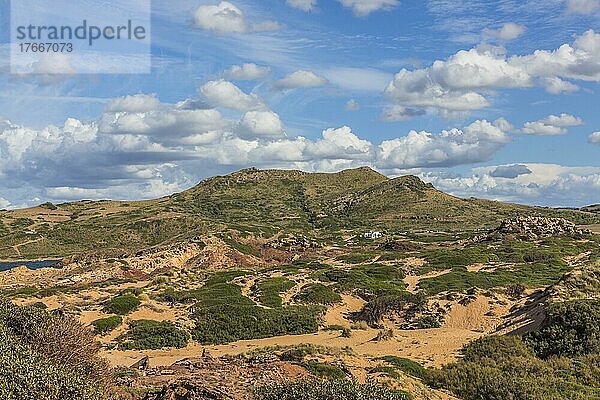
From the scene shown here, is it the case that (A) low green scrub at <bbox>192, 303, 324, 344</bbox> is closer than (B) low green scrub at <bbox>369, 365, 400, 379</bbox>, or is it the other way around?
(B) low green scrub at <bbox>369, 365, 400, 379</bbox>

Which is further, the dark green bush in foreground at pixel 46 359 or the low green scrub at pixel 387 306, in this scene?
the low green scrub at pixel 387 306

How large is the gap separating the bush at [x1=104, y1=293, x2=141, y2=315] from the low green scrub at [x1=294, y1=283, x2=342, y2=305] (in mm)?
10069

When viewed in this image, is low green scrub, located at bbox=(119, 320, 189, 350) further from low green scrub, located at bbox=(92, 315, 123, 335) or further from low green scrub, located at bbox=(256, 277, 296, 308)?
low green scrub, located at bbox=(256, 277, 296, 308)

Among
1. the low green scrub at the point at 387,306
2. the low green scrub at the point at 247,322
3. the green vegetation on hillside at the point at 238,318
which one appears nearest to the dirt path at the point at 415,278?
the low green scrub at the point at 387,306

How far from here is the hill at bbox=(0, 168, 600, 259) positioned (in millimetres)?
106625

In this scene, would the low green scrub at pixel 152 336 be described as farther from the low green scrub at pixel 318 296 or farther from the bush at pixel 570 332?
the bush at pixel 570 332

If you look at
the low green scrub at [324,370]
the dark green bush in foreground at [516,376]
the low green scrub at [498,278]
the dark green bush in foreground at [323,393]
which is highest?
the dark green bush in foreground at [323,393]

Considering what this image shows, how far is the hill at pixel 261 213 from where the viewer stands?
350 ft

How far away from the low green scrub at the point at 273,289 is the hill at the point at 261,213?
29806 millimetres

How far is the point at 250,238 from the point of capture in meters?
69.3

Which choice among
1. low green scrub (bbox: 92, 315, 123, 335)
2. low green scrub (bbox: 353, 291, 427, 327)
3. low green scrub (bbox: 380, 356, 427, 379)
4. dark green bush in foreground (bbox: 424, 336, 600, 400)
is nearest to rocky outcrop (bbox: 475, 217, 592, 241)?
low green scrub (bbox: 353, 291, 427, 327)

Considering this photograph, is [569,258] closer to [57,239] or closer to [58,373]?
[58,373]

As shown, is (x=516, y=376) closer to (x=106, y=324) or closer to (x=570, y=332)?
(x=570, y=332)

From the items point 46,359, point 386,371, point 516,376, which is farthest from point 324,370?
point 46,359
